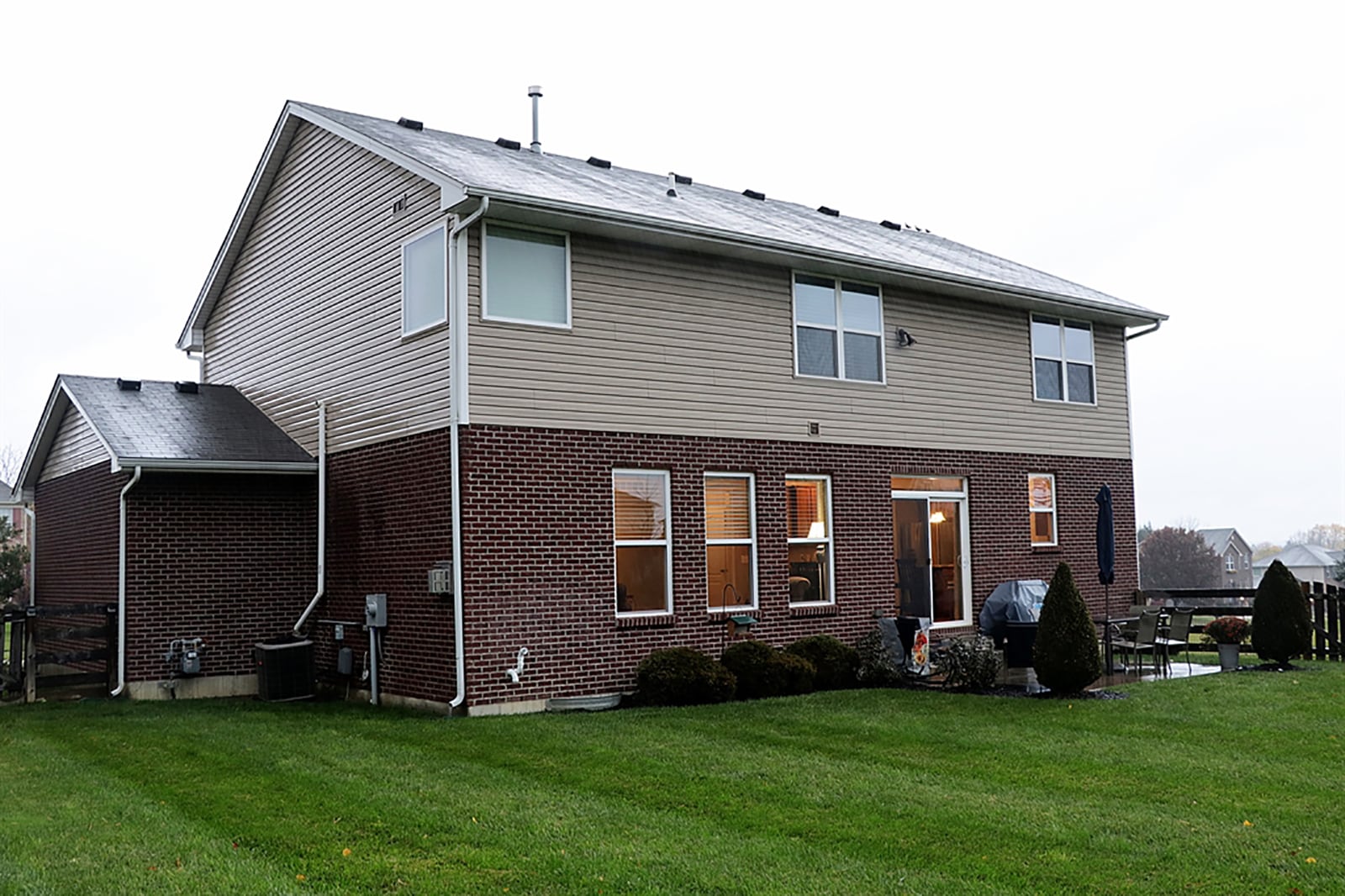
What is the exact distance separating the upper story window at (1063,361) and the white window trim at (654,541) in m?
7.22

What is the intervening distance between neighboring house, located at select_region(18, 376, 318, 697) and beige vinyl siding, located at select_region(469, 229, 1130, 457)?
13.0 ft

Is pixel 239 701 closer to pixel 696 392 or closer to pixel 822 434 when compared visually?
pixel 696 392

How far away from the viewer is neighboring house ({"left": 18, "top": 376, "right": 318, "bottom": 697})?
47.0ft

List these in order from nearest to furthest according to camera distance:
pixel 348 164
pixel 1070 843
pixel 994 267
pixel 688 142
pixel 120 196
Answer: pixel 1070 843 → pixel 348 164 → pixel 994 267 → pixel 120 196 → pixel 688 142

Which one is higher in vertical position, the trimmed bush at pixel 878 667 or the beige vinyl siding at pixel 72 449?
the beige vinyl siding at pixel 72 449

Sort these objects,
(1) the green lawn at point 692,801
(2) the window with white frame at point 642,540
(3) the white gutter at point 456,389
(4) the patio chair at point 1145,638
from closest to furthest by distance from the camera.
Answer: (1) the green lawn at point 692,801, (3) the white gutter at point 456,389, (2) the window with white frame at point 642,540, (4) the patio chair at point 1145,638

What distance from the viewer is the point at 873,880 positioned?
6168 millimetres

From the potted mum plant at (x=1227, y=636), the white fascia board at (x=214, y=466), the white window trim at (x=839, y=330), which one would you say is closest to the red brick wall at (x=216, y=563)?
the white fascia board at (x=214, y=466)

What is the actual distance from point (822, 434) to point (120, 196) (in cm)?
2645

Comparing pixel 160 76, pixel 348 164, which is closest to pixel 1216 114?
pixel 348 164

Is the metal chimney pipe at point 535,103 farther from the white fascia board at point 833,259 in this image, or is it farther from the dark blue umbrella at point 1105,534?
the dark blue umbrella at point 1105,534

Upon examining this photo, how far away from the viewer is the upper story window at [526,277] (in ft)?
A: 42.0

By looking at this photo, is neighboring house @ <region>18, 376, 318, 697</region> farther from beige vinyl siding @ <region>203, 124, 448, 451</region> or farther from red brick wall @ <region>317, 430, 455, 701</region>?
beige vinyl siding @ <region>203, 124, 448, 451</region>

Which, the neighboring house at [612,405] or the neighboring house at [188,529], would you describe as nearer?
the neighboring house at [612,405]
